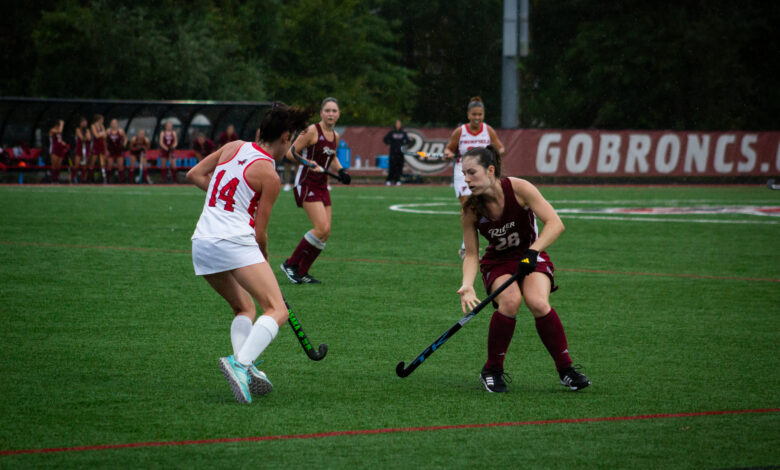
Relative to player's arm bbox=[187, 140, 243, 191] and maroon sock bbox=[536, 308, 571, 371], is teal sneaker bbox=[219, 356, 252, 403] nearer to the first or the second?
player's arm bbox=[187, 140, 243, 191]

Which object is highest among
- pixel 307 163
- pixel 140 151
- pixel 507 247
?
pixel 507 247

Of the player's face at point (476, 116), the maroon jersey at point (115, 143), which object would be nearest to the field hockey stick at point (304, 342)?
the player's face at point (476, 116)

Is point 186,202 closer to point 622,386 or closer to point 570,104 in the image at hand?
point 622,386

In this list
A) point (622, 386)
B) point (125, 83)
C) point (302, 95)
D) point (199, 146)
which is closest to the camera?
point (622, 386)

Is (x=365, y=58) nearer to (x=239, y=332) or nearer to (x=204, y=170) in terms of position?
(x=204, y=170)

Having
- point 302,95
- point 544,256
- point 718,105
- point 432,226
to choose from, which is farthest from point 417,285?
point 302,95

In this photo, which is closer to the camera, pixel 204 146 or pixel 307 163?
pixel 307 163

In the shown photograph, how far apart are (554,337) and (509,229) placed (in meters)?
0.73

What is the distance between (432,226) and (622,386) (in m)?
12.5

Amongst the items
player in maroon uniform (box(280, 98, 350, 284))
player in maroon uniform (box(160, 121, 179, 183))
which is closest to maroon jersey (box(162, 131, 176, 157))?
player in maroon uniform (box(160, 121, 179, 183))

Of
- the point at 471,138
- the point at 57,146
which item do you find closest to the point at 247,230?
the point at 471,138

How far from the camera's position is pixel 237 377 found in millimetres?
6008

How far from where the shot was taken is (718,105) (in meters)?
49.0

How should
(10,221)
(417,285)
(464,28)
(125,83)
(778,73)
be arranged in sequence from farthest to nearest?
1. (464,28)
2. (778,73)
3. (125,83)
4. (10,221)
5. (417,285)
